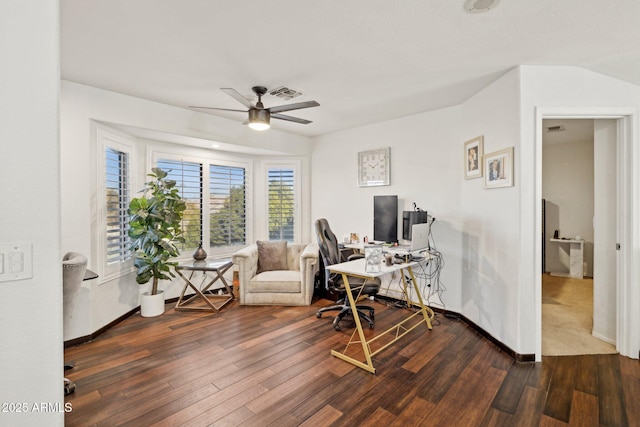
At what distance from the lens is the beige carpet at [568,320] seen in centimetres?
283

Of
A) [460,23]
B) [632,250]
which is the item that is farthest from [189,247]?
[632,250]

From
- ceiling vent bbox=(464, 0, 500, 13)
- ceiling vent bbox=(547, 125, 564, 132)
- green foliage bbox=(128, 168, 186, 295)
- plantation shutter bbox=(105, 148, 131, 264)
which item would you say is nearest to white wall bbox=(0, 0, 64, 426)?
ceiling vent bbox=(464, 0, 500, 13)

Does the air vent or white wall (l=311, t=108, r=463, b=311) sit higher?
the air vent

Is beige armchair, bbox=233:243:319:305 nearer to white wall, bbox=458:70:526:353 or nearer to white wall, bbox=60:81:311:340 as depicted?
white wall, bbox=60:81:311:340

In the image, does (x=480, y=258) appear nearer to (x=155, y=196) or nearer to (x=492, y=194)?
(x=492, y=194)

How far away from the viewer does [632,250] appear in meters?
2.65

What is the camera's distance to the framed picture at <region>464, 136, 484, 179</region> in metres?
3.23

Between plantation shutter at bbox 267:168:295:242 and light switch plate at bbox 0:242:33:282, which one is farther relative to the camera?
plantation shutter at bbox 267:168:295:242

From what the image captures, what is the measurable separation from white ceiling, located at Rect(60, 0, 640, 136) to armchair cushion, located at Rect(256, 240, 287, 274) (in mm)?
2216

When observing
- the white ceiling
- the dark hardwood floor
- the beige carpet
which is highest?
the white ceiling

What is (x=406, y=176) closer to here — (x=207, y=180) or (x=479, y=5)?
(x=479, y=5)

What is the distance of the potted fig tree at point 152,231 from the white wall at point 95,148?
33cm

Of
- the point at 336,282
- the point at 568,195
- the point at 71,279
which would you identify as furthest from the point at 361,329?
the point at 568,195

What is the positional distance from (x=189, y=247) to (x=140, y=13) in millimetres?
3300
